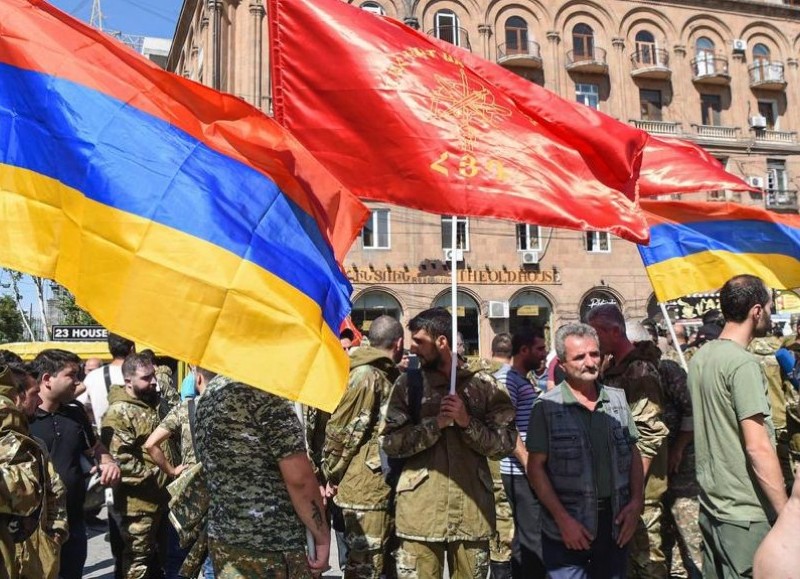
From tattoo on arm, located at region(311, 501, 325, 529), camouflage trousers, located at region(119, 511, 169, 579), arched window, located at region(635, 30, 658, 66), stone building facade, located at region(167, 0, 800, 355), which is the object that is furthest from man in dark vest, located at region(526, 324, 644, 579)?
arched window, located at region(635, 30, 658, 66)

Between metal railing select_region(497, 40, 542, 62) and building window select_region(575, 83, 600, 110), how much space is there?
231 centimetres

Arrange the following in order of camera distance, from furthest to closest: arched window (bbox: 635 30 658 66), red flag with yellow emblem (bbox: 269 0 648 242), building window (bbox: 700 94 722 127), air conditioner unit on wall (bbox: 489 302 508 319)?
building window (bbox: 700 94 722 127), arched window (bbox: 635 30 658 66), air conditioner unit on wall (bbox: 489 302 508 319), red flag with yellow emblem (bbox: 269 0 648 242)

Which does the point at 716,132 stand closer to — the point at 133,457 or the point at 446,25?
the point at 446,25

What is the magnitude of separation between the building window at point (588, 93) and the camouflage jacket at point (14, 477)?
31.7 m

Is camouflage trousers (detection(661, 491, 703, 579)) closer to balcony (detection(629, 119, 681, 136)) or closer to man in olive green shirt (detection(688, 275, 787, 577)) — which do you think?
man in olive green shirt (detection(688, 275, 787, 577))

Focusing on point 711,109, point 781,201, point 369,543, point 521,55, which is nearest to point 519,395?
point 369,543

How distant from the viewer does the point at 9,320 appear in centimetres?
5050

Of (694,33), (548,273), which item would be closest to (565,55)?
(694,33)

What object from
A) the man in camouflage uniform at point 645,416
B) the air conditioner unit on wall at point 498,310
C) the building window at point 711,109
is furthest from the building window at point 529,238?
the man in camouflage uniform at point 645,416

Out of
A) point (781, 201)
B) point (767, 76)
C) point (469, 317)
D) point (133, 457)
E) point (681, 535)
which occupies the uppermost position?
point (767, 76)

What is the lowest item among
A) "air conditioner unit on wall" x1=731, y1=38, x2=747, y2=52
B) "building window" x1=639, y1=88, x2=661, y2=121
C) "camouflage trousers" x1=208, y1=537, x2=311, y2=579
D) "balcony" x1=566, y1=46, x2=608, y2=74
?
"camouflage trousers" x1=208, y1=537, x2=311, y2=579

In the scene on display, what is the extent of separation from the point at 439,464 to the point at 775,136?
36.8 metres

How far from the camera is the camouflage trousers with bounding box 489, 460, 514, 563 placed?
20.6 ft

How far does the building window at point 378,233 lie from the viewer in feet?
93.9
